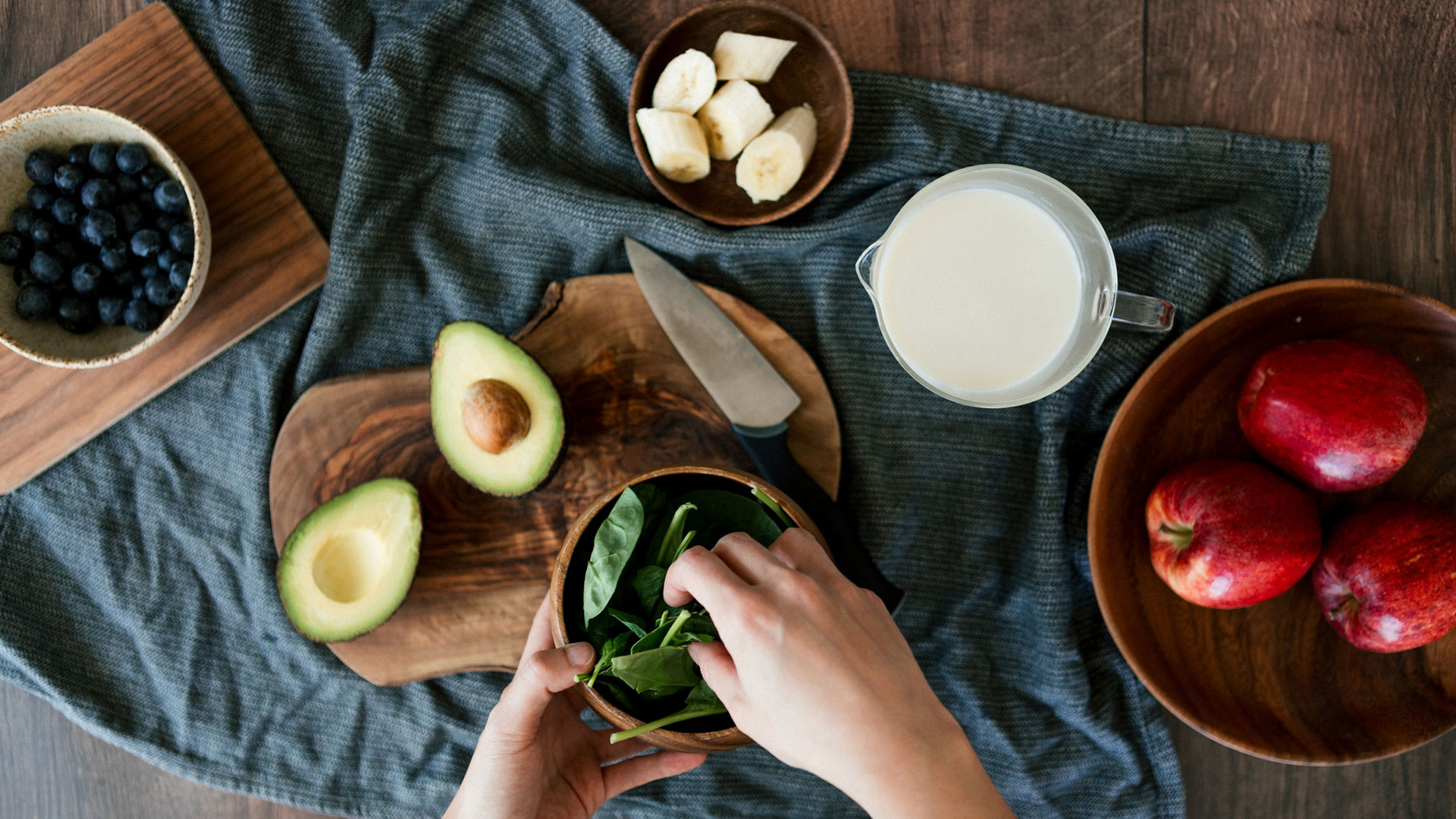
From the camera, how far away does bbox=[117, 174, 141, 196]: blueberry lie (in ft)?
3.12

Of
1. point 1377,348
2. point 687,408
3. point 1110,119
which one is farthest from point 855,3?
point 1377,348

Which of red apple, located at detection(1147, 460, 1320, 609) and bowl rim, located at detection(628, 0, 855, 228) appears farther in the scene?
bowl rim, located at detection(628, 0, 855, 228)

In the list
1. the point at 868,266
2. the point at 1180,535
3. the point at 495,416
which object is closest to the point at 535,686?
the point at 495,416

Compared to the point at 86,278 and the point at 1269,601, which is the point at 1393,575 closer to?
the point at 1269,601

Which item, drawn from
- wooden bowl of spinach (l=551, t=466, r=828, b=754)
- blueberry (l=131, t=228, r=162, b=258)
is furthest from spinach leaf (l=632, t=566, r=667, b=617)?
blueberry (l=131, t=228, r=162, b=258)

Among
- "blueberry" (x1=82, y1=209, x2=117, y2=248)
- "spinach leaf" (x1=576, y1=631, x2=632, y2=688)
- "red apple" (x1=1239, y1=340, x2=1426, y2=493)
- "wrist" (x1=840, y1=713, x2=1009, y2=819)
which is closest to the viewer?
"wrist" (x1=840, y1=713, x2=1009, y2=819)

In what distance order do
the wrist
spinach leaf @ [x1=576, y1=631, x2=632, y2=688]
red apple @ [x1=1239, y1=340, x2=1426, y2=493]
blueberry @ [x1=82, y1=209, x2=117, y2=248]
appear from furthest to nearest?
blueberry @ [x1=82, y1=209, x2=117, y2=248], red apple @ [x1=1239, y1=340, x2=1426, y2=493], spinach leaf @ [x1=576, y1=631, x2=632, y2=688], the wrist

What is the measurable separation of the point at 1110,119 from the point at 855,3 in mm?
321

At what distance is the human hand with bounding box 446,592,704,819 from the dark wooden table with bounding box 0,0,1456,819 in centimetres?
65

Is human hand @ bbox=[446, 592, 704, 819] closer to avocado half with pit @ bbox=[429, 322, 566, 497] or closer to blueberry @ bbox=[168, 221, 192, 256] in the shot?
avocado half with pit @ bbox=[429, 322, 566, 497]

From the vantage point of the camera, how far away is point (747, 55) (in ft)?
3.14

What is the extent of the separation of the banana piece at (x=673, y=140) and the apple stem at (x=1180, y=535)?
62cm

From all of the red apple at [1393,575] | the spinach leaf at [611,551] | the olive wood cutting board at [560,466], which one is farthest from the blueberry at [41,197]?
the red apple at [1393,575]

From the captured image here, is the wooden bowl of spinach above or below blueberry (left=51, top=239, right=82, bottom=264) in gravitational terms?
below
